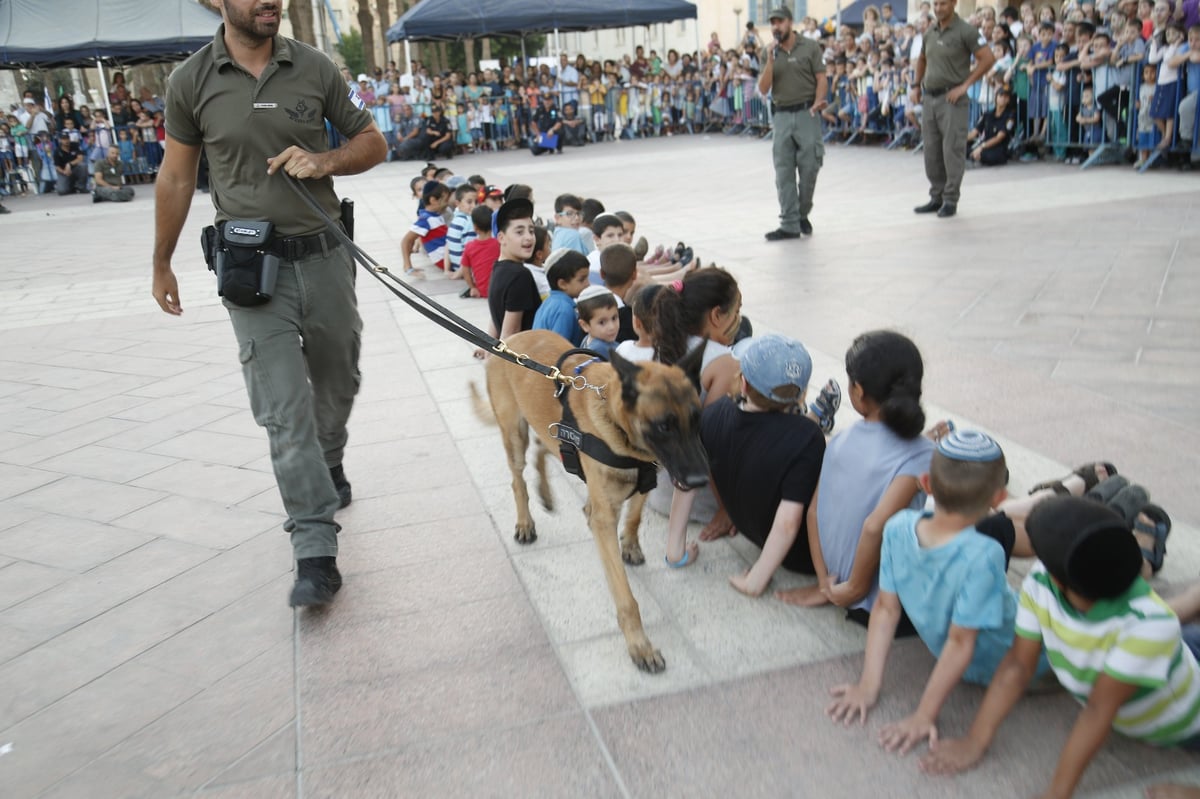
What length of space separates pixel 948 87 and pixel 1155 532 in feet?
26.1

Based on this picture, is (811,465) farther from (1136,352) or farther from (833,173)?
(833,173)

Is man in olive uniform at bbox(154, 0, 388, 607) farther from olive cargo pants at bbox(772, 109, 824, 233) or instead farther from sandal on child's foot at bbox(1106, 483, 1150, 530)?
olive cargo pants at bbox(772, 109, 824, 233)

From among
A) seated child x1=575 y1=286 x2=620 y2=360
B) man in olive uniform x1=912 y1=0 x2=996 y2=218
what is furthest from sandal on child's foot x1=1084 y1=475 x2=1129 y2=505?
man in olive uniform x1=912 y1=0 x2=996 y2=218

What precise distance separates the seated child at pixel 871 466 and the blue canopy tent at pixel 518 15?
23800mm

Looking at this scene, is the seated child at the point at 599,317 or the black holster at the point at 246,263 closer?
the black holster at the point at 246,263

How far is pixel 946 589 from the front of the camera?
2535 mm

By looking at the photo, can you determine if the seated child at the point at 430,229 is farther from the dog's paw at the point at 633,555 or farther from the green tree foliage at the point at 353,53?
the green tree foliage at the point at 353,53

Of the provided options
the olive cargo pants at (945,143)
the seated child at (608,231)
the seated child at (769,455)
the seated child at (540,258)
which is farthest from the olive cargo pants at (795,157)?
the seated child at (769,455)

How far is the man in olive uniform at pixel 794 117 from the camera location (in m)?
9.51

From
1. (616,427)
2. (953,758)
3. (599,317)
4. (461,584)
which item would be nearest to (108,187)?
(599,317)

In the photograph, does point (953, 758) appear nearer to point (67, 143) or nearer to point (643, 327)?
point (643, 327)

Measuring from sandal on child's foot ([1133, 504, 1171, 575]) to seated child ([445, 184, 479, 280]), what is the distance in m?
7.06

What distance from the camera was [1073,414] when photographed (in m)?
4.57

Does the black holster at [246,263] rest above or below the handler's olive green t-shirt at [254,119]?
below
